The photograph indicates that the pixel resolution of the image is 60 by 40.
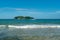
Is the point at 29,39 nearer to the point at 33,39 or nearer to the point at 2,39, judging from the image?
the point at 33,39

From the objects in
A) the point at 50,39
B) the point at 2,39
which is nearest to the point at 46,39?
the point at 50,39

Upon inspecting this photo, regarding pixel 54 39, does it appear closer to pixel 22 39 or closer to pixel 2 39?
pixel 22 39

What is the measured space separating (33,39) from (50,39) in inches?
39.9

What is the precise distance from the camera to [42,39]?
9.67m

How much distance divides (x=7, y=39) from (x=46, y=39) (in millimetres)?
2281

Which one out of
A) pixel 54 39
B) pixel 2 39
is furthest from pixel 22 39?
pixel 54 39

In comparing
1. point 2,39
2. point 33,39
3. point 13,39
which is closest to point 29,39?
point 33,39

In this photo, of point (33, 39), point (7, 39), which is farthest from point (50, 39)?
point (7, 39)

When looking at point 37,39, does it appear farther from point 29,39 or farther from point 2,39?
point 2,39

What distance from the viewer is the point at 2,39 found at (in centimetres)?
941

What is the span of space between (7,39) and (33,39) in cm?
151

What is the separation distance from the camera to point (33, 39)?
9.66m

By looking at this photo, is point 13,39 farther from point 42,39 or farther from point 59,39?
point 59,39

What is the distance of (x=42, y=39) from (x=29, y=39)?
0.77 metres
